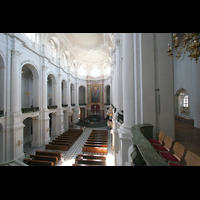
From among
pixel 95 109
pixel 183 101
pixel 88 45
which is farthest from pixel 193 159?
pixel 95 109

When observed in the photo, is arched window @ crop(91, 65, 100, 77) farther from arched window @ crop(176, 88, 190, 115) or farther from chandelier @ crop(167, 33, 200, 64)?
chandelier @ crop(167, 33, 200, 64)

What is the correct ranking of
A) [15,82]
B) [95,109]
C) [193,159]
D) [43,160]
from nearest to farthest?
1. [193,159]
2. [43,160]
3. [15,82]
4. [95,109]

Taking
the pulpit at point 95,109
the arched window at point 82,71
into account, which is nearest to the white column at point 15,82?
the arched window at point 82,71

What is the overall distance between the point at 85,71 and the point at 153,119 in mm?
22709

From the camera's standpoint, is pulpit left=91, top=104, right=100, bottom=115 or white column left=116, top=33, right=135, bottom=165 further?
pulpit left=91, top=104, right=100, bottom=115

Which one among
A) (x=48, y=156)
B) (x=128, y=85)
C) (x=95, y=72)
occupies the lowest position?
(x=48, y=156)

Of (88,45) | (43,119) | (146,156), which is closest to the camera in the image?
(146,156)

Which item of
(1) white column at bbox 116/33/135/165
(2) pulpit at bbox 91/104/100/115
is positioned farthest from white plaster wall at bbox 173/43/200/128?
(2) pulpit at bbox 91/104/100/115

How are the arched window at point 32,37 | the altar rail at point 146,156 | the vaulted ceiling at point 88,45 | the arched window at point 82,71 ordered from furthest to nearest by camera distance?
the arched window at point 82,71
the vaulted ceiling at point 88,45
the arched window at point 32,37
the altar rail at point 146,156

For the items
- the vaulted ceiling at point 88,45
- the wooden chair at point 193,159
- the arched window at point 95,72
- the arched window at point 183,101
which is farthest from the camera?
the arched window at point 95,72

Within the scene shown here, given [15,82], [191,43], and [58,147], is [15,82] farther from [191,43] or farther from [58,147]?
[191,43]

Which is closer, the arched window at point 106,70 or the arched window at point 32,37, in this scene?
the arched window at point 32,37

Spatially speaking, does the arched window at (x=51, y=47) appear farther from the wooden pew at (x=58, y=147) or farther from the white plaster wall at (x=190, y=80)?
the white plaster wall at (x=190, y=80)
